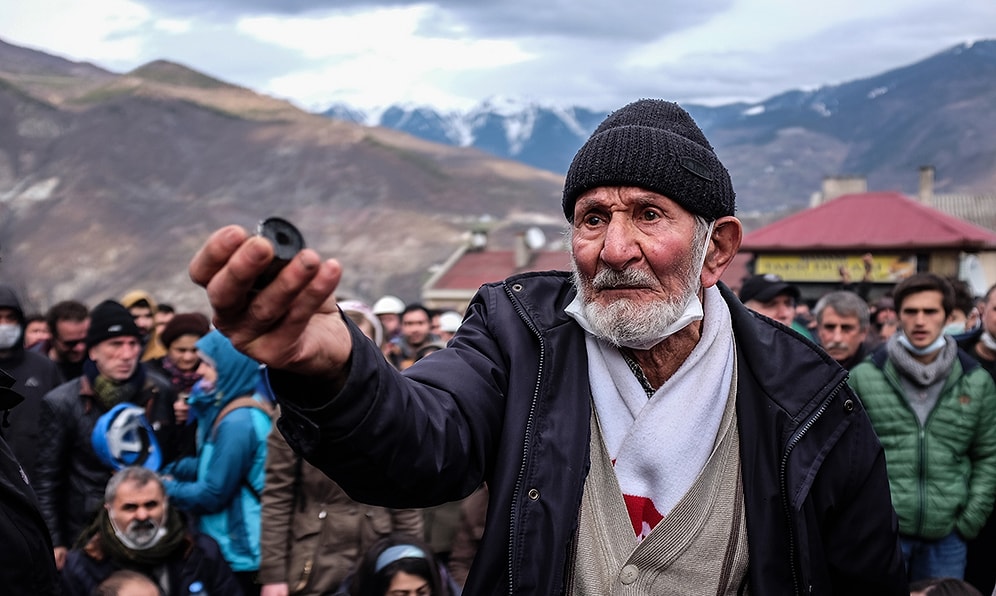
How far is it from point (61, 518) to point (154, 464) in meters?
0.56

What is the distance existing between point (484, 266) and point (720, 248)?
3422 centimetres

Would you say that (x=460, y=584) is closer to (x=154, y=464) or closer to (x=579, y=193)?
(x=154, y=464)

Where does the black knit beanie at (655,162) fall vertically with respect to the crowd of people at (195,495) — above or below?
above

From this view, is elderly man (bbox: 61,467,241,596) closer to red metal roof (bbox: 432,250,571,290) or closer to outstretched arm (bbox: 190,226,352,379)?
outstretched arm (bbox: 190,226,352,379)

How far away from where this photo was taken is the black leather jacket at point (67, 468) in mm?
4742

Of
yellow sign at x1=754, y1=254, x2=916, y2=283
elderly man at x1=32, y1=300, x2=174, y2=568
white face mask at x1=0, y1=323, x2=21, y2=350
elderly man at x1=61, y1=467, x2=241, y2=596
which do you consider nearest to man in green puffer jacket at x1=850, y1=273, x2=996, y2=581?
elderly man at x1=61, y1=467, x2=241, y2=596

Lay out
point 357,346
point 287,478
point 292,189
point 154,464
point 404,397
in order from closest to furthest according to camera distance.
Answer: point 357,346 < point 404,397 < point 287,478 < point 154,464 < point 292,189

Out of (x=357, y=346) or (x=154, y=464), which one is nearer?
(x=357, y=346)

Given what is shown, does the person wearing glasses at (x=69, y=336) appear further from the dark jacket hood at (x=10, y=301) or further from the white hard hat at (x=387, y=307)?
the white hard hat at (x=387, y=307)

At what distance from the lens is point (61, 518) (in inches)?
189

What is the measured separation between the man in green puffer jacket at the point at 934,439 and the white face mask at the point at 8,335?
497 centimetres

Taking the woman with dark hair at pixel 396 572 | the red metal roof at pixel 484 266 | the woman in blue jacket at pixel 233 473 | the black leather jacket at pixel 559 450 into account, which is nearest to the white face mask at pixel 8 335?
the woman in blue jacket at pixel 233 473

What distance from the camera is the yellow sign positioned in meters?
30.0

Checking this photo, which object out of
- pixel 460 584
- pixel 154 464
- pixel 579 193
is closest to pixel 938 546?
pixel 460 584
